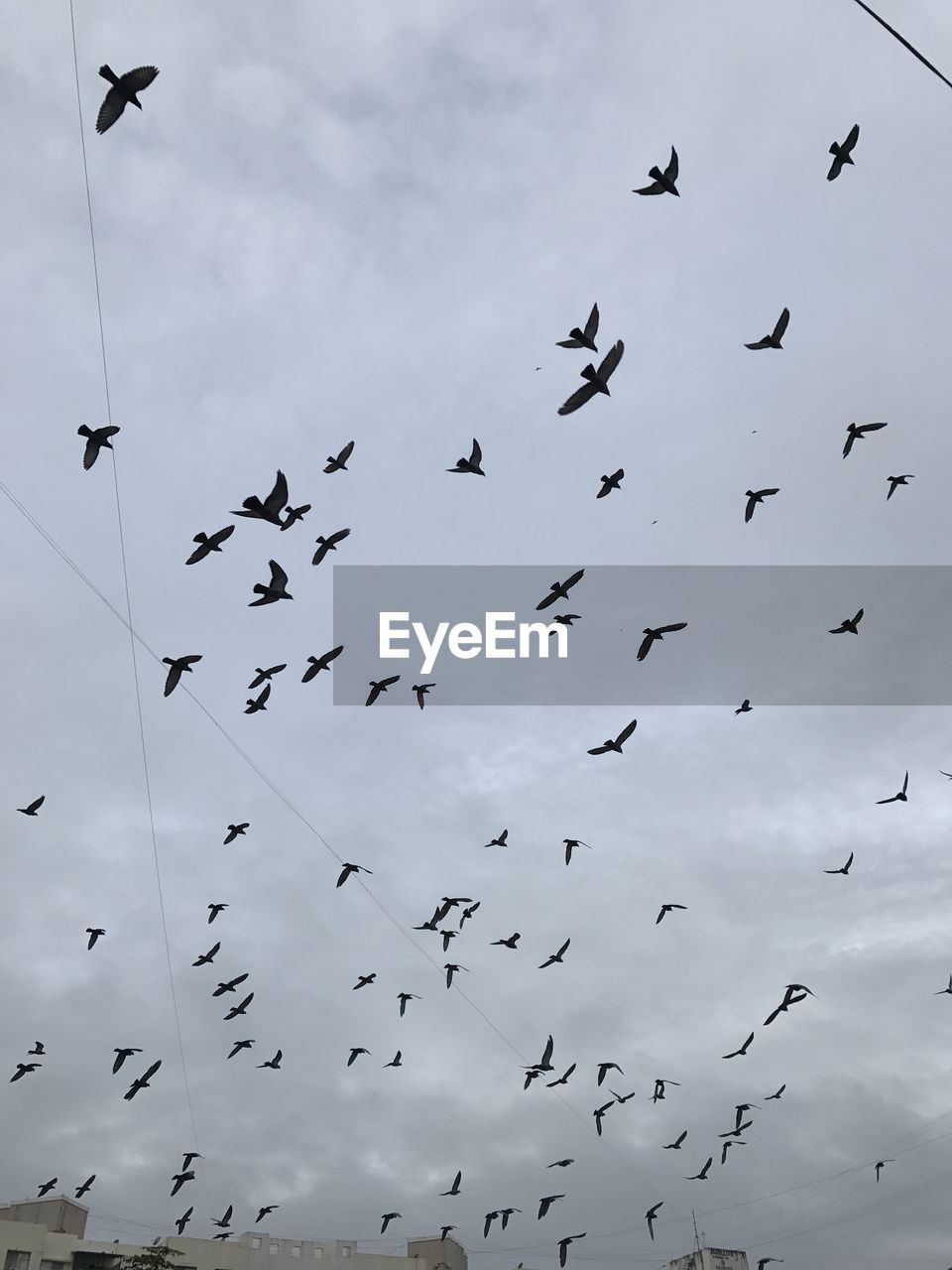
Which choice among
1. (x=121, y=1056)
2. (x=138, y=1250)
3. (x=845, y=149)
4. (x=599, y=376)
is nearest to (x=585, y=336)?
(x=599, y=376)

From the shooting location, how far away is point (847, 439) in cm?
2458

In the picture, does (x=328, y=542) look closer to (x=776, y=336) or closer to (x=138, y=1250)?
(x=776, y=336)

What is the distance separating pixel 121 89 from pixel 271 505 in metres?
7.51

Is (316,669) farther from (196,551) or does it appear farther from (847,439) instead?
(847,439)

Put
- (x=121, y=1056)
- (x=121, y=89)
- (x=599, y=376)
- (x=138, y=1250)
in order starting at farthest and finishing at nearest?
(x=138, y=1250)
(x=121, y=1056)
(x=599, y=376)
(x=121, y=89)

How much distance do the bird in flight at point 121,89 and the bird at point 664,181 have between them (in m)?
7.44

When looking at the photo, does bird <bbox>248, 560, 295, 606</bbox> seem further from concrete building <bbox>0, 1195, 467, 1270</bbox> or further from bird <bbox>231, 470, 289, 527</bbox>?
concrete building <bbox>0, 1195, 467, 1270</bbox>

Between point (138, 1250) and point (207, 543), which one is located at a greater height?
point (207, 543)

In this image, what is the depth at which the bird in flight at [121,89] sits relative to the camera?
1376cm

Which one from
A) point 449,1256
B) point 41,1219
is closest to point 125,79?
point 41,1219

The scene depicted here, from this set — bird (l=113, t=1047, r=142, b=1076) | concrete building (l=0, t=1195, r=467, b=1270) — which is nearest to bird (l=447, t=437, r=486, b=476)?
bird (l=113, t=1047, r=142, b=1076)

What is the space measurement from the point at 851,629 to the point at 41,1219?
223ft

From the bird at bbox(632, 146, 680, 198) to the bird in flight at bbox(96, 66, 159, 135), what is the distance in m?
7.44

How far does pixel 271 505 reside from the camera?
65.1 ft
